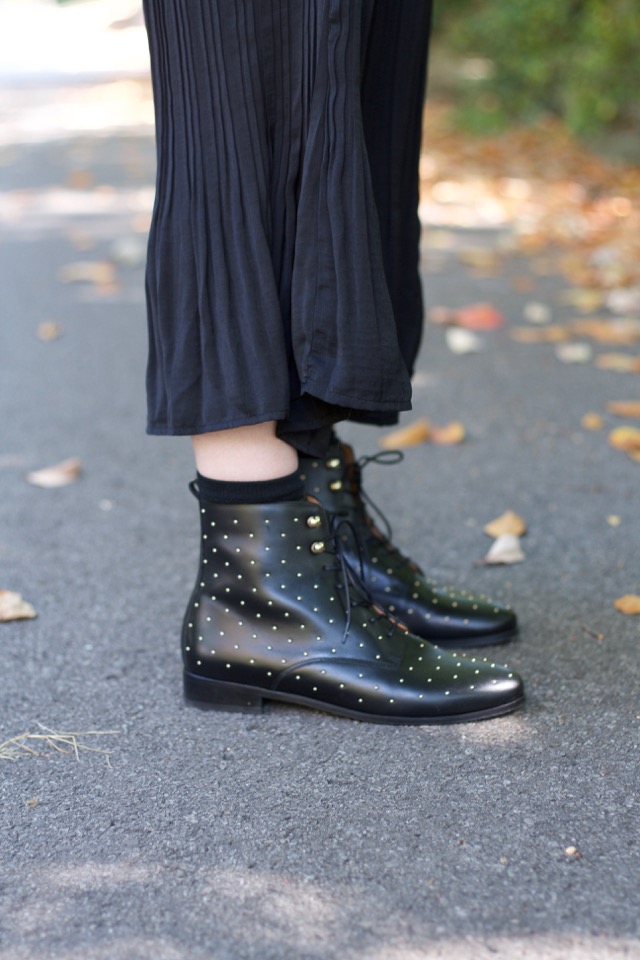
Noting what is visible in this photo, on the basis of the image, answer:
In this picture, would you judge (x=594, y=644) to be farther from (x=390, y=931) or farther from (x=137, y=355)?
(x=137, y=355)

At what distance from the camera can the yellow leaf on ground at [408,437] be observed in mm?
2697

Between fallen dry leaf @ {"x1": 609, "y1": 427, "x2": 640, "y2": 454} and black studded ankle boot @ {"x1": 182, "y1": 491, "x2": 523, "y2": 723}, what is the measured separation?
1209mm

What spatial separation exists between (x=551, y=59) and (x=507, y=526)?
643 cm

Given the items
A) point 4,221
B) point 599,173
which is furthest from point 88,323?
point 599,173

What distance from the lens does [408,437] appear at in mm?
2701

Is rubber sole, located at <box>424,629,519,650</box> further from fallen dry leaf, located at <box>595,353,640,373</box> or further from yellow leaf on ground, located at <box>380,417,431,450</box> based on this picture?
fallen dry leaf, located at <box>595,353,640,373</box>

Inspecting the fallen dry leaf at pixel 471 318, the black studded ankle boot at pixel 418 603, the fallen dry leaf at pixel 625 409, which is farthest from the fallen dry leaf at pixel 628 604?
the fallen dry leaf at pixel 471 318

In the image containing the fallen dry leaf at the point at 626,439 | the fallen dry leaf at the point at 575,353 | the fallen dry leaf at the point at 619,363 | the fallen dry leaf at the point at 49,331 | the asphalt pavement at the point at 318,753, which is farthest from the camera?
the fallen dry leaf at the point at 49,331

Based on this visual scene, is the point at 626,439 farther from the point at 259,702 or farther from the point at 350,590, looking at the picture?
the point at 259,702

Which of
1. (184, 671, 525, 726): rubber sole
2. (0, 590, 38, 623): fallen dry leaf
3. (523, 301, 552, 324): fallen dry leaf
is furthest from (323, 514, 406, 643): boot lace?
(523, 301, 552, 324): fallen dry leaf

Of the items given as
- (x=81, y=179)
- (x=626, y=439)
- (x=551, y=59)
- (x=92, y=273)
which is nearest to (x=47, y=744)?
(x=626, y=439)

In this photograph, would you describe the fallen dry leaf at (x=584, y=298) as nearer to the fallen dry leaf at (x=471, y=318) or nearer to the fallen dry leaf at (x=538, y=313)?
the fallen dry leaf at (x=538, y=313)

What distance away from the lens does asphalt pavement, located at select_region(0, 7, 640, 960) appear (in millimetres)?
1128

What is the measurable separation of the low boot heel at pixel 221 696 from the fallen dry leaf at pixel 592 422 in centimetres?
149
